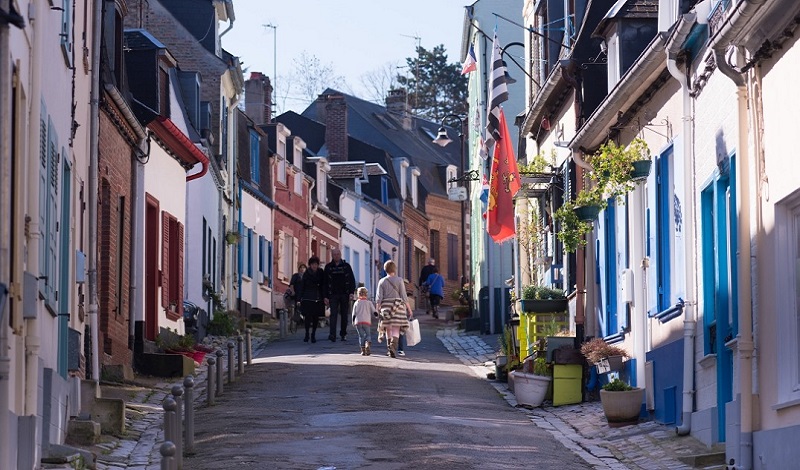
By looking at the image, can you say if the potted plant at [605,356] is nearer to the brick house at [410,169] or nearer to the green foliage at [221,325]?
the green foliage at [221,325]

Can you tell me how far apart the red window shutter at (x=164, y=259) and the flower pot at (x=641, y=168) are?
9714 millimetres

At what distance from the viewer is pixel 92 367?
54.4 feet

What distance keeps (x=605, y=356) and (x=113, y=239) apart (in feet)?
21.4

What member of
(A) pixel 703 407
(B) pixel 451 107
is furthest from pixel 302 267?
(B) pixel 451 107

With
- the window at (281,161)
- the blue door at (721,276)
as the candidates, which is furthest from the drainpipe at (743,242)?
the window at (281,161)

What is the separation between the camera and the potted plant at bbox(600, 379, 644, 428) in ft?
52.5

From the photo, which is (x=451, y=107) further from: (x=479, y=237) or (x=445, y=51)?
(x=479, y=237)

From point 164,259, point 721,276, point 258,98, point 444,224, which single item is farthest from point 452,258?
point 721,276

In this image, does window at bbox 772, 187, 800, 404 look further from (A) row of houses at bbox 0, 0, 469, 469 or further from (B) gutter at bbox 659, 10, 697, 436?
(A) row of houses at bbox 0, 0, 469, 469

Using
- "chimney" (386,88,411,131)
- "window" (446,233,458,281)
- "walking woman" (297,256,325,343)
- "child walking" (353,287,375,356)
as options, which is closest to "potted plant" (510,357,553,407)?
"child walking" (353,287,375,356)

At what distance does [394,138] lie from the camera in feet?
202

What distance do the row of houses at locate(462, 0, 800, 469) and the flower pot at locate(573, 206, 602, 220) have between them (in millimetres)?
256

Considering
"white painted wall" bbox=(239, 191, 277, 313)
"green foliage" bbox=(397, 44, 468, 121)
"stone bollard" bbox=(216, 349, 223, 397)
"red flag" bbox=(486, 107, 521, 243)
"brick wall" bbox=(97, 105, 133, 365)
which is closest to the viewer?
"stone bollard" bbox=(216, 349, 223, 397)

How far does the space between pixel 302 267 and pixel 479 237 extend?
5606mm
